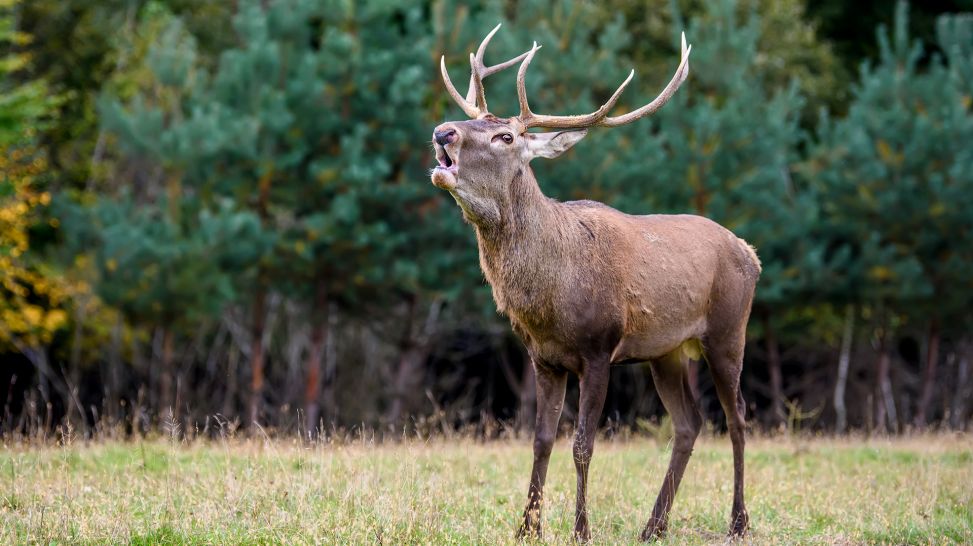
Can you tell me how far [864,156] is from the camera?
1772 cm

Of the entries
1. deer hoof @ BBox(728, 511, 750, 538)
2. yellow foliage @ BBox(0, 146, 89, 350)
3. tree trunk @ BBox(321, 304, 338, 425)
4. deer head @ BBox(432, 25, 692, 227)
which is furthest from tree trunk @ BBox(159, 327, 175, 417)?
deer hoof @ BBox(728, 511, 750, 538)

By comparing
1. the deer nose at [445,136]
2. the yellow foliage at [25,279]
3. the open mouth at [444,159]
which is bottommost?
the yellow foliage at [25,279]

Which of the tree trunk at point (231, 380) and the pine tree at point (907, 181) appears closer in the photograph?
the pine tree at point (907, 181)

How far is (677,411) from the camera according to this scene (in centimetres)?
707

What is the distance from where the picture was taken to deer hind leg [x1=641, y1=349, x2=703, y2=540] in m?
6.75

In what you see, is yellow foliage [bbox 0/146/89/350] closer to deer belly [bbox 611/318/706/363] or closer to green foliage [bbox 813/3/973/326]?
green foliage [bbox 813/3/973/326]

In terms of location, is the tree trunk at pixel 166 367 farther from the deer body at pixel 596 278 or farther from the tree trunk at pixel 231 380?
the deer body at pixel 596 278

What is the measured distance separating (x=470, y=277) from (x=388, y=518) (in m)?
12.1

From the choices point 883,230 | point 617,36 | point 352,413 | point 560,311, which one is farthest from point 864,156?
point 560,311

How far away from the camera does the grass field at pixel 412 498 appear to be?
590cm

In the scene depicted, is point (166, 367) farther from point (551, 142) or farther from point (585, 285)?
point (585, 285)

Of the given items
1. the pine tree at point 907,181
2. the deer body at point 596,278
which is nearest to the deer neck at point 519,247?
the deer body at point 596,278

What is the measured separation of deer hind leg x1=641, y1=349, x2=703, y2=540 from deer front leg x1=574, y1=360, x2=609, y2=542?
67 cm

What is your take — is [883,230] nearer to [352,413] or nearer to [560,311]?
[352,413]
